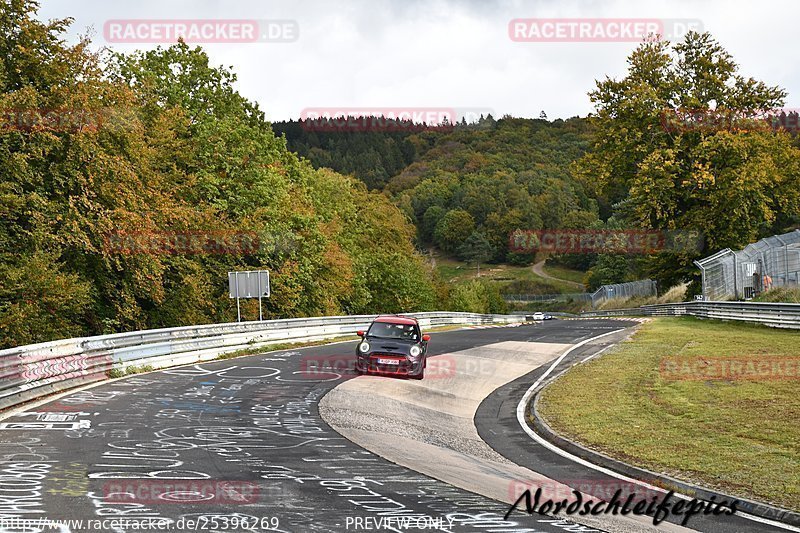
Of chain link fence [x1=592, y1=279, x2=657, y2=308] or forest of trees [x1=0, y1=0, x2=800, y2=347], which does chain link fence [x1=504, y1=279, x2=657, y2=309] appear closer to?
chain link fence [x1=592, y1=279, x2=657, y2=308]

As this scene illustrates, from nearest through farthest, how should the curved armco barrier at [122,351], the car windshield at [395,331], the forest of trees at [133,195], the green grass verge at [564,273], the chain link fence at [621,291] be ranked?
the curved armco barrier at [122,351], the car windshield at [395,331], the forest of trees at [133,195], the chain link fence at [621,291], the green grass verge at [564,273]

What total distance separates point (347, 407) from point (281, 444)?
4473 mm

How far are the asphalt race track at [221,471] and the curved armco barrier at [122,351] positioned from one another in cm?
77

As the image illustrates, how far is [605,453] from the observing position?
478 inches

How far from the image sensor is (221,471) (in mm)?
9656


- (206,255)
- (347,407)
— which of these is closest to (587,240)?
(206,255)

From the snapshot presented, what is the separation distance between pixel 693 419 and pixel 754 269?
96.3 ft

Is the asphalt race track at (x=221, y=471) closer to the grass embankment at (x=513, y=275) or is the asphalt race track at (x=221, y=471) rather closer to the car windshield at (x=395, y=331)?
the car windshield at (x=395, y=331)

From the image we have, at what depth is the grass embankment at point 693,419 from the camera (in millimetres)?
10469

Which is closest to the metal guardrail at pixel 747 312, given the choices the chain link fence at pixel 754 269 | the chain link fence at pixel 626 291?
the chain link fence at pixel 754 269

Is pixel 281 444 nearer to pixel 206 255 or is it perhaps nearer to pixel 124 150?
pixel 124 150

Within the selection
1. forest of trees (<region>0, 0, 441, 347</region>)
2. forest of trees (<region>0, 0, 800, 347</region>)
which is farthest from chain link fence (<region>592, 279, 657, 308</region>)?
forest of trees (<region>0, 0, 441, 347</region>)

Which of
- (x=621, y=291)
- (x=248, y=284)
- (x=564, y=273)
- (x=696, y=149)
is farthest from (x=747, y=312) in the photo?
(x=564, y=273)

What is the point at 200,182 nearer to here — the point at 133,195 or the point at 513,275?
the point at 133,195
